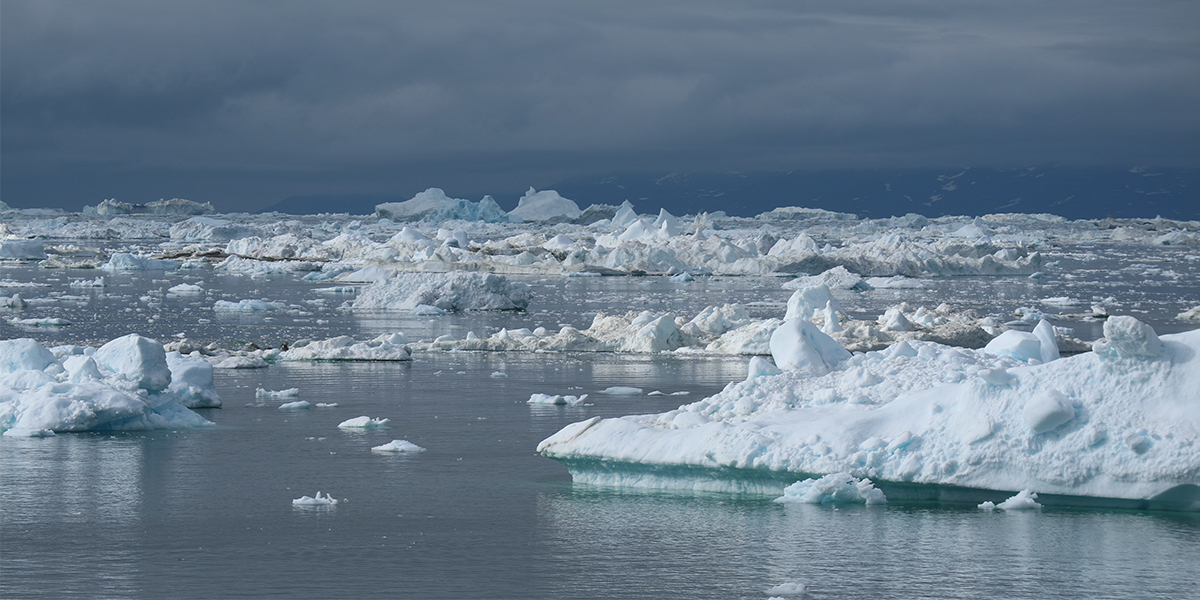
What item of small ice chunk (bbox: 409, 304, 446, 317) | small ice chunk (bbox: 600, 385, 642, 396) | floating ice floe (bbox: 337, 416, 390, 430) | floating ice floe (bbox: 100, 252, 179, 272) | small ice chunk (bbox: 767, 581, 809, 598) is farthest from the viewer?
floating ice floe (bbox: 100, 252, 179, 272)

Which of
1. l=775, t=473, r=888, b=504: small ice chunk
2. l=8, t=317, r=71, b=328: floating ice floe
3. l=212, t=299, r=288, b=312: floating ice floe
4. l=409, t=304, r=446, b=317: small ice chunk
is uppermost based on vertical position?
l=212, t=299, r=288, b=312: floating ice floe

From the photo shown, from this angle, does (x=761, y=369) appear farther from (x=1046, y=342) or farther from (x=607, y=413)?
(x=607, y=413)

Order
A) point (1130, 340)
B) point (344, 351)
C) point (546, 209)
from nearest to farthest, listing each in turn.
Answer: point (1130, 340) < point (344, 351) < point (546, 209)

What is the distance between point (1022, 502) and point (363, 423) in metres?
7.16

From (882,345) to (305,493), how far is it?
1433cm

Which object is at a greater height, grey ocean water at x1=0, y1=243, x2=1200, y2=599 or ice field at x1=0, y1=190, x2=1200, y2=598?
ice field at x1=0, y1=190, x2=1200, y2=598

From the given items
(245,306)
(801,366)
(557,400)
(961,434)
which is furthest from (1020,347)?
(245,306)

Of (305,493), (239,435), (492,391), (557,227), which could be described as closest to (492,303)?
(492,391)

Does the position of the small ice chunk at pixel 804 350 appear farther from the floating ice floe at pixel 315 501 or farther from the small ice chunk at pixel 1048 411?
the floating ice floe at pixel 315 501

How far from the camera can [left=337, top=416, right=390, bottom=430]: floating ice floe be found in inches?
561

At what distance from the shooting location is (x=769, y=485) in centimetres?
1023

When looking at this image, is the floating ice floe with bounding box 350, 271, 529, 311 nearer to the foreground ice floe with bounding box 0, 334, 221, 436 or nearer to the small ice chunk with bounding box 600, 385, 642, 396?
the small ice chunk with bounding box 600, 385, 642, 396

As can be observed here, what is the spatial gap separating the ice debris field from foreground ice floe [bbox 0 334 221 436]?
0.08 feet

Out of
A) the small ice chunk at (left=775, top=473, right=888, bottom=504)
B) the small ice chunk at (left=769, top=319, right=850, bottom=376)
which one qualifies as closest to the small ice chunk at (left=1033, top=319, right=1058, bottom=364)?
the small ice chunk at (left=769, top=319, right=850, bottom=376)
